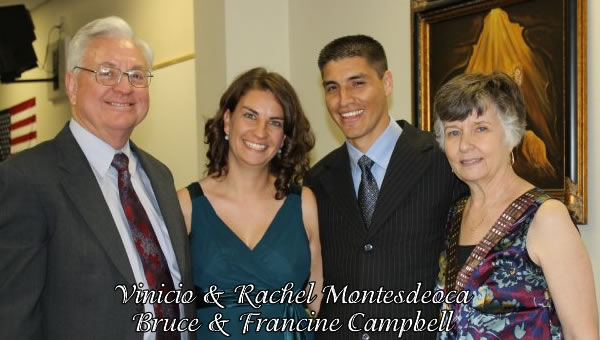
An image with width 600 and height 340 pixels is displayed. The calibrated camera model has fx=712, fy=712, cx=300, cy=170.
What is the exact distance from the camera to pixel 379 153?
2.70 metres

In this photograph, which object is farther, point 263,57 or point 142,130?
point 142,130

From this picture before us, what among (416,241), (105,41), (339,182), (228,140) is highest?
(105,41)

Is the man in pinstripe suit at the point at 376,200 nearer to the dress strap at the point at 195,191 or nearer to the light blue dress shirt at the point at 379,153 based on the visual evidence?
the light blue dress shirt at the point at 379,153

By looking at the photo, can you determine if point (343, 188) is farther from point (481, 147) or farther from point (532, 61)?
point (532, 61)

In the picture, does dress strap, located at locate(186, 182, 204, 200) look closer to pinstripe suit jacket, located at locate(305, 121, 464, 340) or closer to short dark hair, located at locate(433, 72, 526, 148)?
pinstripe suit jacket, located at locate(305, 121, 464, 340)

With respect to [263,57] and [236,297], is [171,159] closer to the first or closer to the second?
[263,57]

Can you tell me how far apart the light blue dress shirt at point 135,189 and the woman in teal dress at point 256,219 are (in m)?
0.23

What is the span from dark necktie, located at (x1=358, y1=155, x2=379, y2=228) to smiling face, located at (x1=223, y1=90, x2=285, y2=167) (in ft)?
1.10

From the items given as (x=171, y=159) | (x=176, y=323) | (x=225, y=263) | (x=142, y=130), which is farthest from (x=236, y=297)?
(x=142, y=130)

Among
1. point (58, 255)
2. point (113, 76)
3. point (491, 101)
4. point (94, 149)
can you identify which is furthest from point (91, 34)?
point (491, 101)

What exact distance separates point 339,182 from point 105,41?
993mm

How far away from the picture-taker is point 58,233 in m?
2.00

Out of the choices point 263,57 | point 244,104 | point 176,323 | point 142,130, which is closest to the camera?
point 176,323

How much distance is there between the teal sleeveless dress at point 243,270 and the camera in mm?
2518
